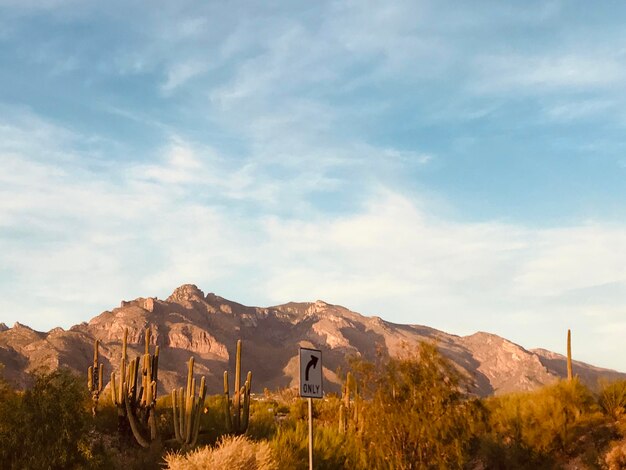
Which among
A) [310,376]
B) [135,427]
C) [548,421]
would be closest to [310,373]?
[310,376]

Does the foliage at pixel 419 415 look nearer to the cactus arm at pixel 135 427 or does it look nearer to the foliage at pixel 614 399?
the cactus arm at pixel 135 427

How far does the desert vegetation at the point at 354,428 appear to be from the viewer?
15.5 meters

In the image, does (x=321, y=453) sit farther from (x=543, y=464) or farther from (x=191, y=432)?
(x=543, y=464)

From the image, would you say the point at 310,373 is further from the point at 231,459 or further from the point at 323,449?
the point at 323,449

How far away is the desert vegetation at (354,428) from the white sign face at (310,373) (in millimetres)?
1990

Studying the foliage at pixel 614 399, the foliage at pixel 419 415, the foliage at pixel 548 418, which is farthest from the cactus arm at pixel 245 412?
the foliage at pixel 614 399

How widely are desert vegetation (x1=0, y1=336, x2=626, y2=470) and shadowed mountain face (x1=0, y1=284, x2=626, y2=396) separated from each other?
89.0m

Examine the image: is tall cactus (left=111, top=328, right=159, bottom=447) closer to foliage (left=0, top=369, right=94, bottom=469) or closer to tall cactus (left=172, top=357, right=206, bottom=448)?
tall cactus (left=172, top=357, right=206, bottom=448)

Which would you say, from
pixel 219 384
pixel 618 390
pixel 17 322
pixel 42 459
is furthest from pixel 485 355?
pixel 42 459

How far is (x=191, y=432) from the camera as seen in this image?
20672 mm

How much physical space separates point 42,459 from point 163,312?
163 m

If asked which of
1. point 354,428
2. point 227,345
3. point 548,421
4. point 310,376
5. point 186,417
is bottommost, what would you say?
point 354,428

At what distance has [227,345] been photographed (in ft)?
547

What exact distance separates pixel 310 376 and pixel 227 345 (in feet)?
514
